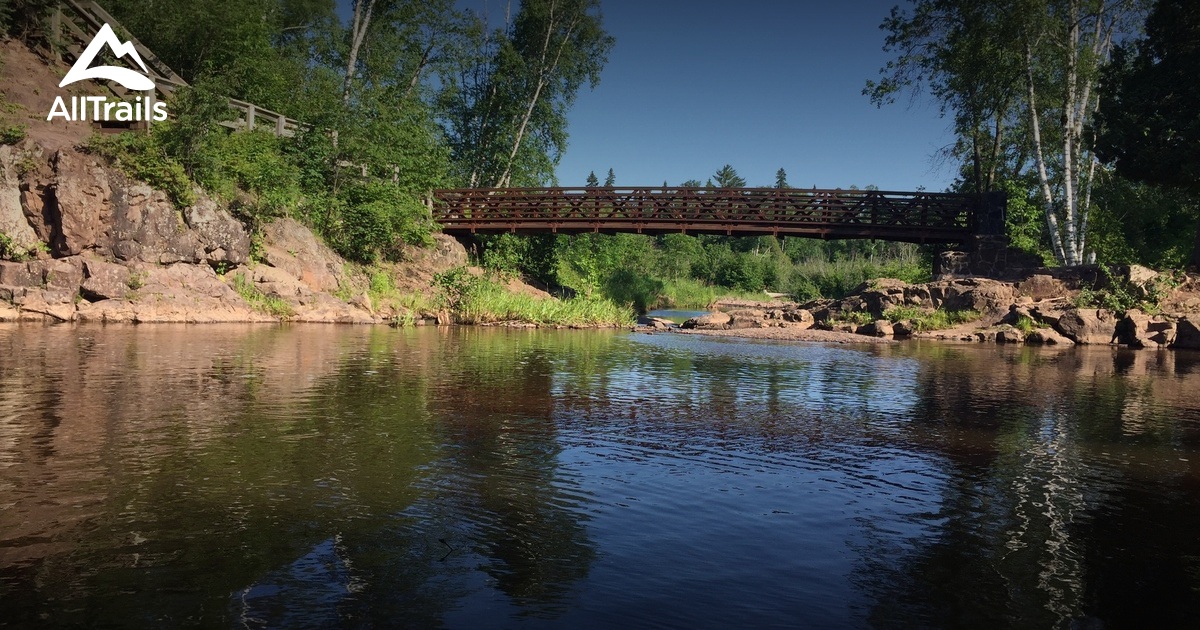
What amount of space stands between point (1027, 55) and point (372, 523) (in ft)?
96.2

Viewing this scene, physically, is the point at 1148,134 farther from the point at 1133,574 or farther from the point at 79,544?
the point at 79,544

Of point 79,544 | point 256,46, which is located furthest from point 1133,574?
point 256,46

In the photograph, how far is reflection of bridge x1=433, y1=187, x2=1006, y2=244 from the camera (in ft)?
102

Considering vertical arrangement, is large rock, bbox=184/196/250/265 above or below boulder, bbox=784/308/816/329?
above

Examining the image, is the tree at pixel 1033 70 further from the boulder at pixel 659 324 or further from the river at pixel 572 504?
the river at pixel 572 504

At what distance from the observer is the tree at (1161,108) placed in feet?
77.4

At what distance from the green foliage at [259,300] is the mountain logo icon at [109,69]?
22.1 ft

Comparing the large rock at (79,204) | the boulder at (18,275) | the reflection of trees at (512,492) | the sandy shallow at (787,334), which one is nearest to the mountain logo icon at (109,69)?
the large rock at (79,204)

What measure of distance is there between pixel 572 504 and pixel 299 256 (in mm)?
21869

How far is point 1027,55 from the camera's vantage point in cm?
2767

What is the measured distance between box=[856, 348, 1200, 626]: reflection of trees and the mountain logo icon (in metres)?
→ 23.9

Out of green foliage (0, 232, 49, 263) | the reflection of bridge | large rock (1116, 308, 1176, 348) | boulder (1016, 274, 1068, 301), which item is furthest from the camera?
the reflection of bridge

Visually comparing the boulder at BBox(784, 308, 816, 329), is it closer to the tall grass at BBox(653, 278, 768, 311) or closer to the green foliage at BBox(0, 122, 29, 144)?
the tall grass at BBox(653, 278, 768, 311)

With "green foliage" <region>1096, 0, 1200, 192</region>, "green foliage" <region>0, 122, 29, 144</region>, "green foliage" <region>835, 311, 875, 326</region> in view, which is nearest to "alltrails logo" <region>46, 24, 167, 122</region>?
"green foliage" <region>0, 122, 29, 144</region>
